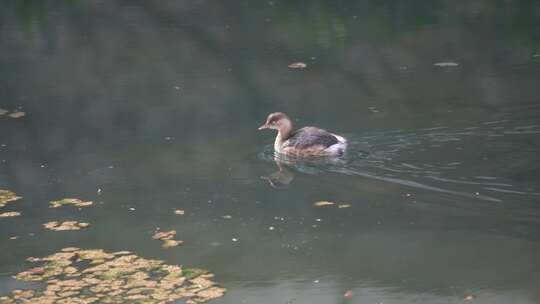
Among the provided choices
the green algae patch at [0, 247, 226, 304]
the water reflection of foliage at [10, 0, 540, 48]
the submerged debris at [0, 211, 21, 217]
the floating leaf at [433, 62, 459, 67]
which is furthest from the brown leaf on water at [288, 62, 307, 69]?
the green algae patch at [0, 247, 226, 304]

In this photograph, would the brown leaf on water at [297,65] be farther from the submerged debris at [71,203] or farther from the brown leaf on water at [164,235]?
the brown leaf on water at [164,235]

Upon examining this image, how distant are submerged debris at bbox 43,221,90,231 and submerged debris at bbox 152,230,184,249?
0.76 meters

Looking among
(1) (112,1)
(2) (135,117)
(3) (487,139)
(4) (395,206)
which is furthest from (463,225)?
(1) (112,1)

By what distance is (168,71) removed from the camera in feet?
50.8

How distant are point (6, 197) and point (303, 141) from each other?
3.30 meters

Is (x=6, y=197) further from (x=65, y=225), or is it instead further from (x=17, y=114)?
(x=17, y=114)

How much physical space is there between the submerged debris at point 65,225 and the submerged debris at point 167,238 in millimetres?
763

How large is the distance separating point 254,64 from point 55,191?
18.9 ft

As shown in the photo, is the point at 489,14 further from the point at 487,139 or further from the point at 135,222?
the point at 135,222

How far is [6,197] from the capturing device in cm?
1027

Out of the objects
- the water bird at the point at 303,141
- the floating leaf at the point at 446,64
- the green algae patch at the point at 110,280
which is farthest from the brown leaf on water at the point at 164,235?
the floating leaf at the point at 446,64

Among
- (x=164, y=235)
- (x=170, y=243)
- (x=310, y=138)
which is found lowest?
(x=170, y=243)

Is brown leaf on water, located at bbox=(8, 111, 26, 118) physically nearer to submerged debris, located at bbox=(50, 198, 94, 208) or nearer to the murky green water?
the murky green water

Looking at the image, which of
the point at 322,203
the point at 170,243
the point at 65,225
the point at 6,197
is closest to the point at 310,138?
the point at 322,203
